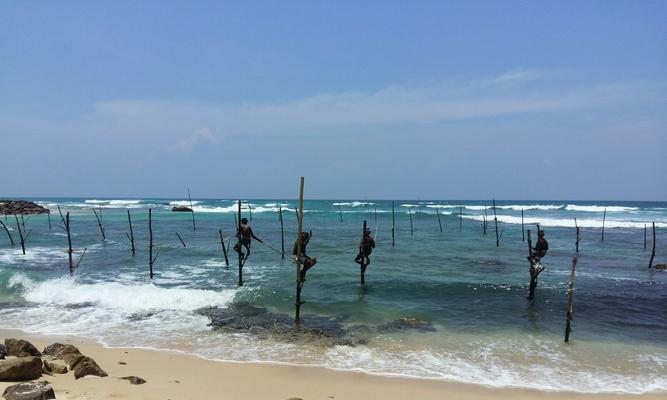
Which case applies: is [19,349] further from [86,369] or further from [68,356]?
[86,369]

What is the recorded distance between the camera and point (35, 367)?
7.20 meters

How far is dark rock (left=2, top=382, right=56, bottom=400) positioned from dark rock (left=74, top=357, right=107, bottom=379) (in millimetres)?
1357

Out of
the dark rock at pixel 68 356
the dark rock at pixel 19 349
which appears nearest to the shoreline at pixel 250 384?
the dark rock at pixel 68 356

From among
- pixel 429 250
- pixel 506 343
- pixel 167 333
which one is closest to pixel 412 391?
pixel 506 343

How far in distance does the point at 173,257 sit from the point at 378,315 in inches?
593

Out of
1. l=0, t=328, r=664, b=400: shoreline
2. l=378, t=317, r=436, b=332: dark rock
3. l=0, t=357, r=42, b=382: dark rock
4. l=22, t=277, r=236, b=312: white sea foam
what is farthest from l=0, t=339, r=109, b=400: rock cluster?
l=378, t=317, r=436, b=332: dark rock

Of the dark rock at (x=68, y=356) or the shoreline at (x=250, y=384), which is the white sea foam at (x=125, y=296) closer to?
the shoreline at (x=250, y=384)

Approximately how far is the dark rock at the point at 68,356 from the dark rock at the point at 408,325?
6.69 metres

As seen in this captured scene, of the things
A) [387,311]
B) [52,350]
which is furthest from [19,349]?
[387,311]

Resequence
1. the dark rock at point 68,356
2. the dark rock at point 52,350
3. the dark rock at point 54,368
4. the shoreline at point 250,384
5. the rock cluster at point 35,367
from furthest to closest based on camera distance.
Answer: the dark rock at point 52,350 < the dark rock at point 68,356 < the dark rock at point 54,368 < the shoreline at point 250,384 < the rock cluster at point 35,367

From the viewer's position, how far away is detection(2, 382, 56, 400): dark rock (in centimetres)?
593

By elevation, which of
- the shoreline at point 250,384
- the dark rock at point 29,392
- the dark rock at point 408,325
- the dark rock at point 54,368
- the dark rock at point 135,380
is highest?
→ the dark rock at point 29,392

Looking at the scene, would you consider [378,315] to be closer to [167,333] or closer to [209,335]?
[209,335]

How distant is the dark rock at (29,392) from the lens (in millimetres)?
5934
